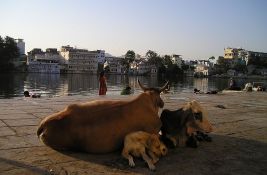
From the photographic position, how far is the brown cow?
584cm

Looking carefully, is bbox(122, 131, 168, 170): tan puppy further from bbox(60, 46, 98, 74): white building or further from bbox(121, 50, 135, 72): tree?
bbox(121, 50, 135, 72): tree

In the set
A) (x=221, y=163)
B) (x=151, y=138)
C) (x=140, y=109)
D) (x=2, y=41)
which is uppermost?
(x=2, y=41)

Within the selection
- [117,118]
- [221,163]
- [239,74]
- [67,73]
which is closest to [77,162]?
[117,118]

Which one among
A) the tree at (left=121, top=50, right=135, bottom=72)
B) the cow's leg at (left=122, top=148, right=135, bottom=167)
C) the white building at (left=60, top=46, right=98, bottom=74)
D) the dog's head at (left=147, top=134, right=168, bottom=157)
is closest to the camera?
the cow's leg at (left=122, top=148, right=135, bottom=167)

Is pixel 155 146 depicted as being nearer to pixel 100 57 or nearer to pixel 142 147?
pixel 142 147

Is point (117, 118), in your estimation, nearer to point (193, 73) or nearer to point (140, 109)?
point (140, 109)

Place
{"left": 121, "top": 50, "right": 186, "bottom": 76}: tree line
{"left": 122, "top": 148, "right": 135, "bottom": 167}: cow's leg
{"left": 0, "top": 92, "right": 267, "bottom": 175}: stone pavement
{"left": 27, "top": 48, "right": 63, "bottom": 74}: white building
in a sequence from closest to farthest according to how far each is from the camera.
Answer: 1. {"left": 0, "top": 92, "right": 267, "bottom": 175}: stone pavement
2. {"left": 122, "top": 148, "right": 135, "bottom": 167}: cow's leg
3. {"left": 27, "top": 48, "right": 63, "bottom": 74}: white building
4. {"left": 121, "top": 50, "right": 186, "bottom": 76}: tree line

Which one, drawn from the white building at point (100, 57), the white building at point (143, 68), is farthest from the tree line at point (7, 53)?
the white building at point (143, 68)

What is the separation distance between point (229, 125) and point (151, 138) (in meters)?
4.11

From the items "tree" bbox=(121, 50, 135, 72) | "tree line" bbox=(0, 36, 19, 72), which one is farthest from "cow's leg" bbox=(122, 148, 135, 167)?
"tree" bbox=(121, 50, 135, 72)

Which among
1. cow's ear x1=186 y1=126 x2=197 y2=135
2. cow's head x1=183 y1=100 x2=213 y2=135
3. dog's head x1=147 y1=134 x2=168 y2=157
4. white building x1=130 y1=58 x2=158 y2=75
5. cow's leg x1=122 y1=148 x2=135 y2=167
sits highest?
white building x1=130 y1=58 x2=158 y2=75

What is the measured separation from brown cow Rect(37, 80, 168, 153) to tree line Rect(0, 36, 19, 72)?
100 m

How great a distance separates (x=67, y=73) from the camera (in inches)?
5394

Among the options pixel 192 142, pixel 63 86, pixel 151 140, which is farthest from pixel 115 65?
pixel 151 140
